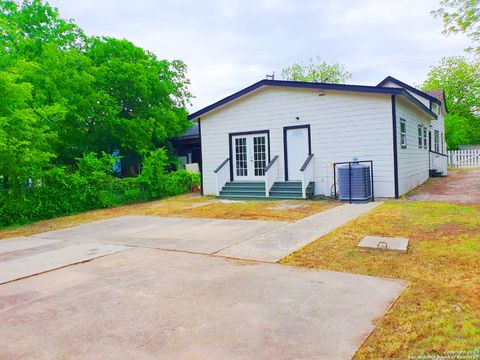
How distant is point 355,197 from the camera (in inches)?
443

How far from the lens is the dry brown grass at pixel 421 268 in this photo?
8.92 feet

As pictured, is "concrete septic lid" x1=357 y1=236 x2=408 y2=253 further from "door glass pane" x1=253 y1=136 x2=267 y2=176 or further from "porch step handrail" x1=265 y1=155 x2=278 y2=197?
"door glass pane" x1=253 y1=136 x2=267 y2=176

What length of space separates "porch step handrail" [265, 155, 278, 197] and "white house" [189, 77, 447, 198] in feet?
0.13

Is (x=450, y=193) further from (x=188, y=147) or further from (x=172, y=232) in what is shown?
(x=188, y=147)

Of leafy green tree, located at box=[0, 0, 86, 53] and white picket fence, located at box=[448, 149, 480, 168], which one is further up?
leafy green tree, located at box=[0, 0, 86, 53]

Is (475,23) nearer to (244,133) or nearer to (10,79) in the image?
(244,133)

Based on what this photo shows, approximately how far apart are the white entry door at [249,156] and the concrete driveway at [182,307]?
866 centimetres

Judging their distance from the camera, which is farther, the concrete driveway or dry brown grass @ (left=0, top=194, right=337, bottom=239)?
dry brown grass @ (left=0, top=194, right=337, bottom=239)

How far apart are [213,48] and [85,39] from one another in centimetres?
724

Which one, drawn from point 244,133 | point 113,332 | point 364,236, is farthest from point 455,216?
point 244,133

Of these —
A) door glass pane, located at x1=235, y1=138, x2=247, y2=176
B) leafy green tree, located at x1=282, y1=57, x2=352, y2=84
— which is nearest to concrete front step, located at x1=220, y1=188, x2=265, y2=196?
door glass pane, located at x1=235, y1=138, x2=247, y2=176

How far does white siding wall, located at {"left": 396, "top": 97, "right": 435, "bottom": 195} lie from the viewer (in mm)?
12266

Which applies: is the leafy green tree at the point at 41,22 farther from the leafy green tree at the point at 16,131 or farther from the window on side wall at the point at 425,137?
the window on side wall at the point at 425,137

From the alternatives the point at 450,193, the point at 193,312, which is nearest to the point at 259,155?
the point at 450,193
